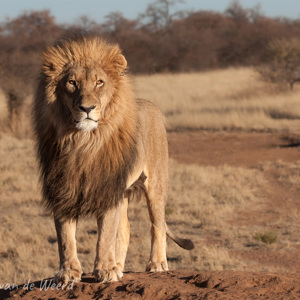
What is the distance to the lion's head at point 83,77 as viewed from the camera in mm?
4016

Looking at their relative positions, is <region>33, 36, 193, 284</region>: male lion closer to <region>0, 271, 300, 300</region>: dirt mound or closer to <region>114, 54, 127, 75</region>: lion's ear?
<region>114, 54, 127, 75</region>: lion's ear

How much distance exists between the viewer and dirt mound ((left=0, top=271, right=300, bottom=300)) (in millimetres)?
3754

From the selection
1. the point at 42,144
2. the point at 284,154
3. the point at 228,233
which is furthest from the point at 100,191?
the point at 284,154

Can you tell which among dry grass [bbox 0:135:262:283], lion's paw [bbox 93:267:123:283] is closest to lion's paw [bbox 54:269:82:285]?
lion's paw [bbox 93:267:123:283]

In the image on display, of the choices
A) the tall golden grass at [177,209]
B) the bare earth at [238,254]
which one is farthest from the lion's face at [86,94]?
the bare earth at [238,254]

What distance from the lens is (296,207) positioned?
1039cm

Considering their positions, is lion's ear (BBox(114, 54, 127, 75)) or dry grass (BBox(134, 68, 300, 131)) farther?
dry grass (BBox(134, 68, 300, 131))

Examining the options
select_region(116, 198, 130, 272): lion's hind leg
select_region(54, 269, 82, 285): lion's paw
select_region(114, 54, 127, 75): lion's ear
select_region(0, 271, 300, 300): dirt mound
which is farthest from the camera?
select_region(116, 198, 130, 272): lion's hind leg

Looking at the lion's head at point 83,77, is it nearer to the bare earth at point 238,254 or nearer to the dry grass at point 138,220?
the bare earth at point 238,254

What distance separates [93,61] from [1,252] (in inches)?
173

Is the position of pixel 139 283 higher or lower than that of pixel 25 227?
higher

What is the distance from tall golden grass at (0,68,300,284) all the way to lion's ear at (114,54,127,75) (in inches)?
15.2

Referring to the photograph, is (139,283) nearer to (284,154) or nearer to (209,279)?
(209,279)

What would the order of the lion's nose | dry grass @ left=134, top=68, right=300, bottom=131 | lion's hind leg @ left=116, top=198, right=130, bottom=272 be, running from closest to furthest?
the lion's nose, lion's hind leg @ left=116, top=198, right=130, bottom=272, dry grass @ left=134, top=68, right=300, bottom=131
